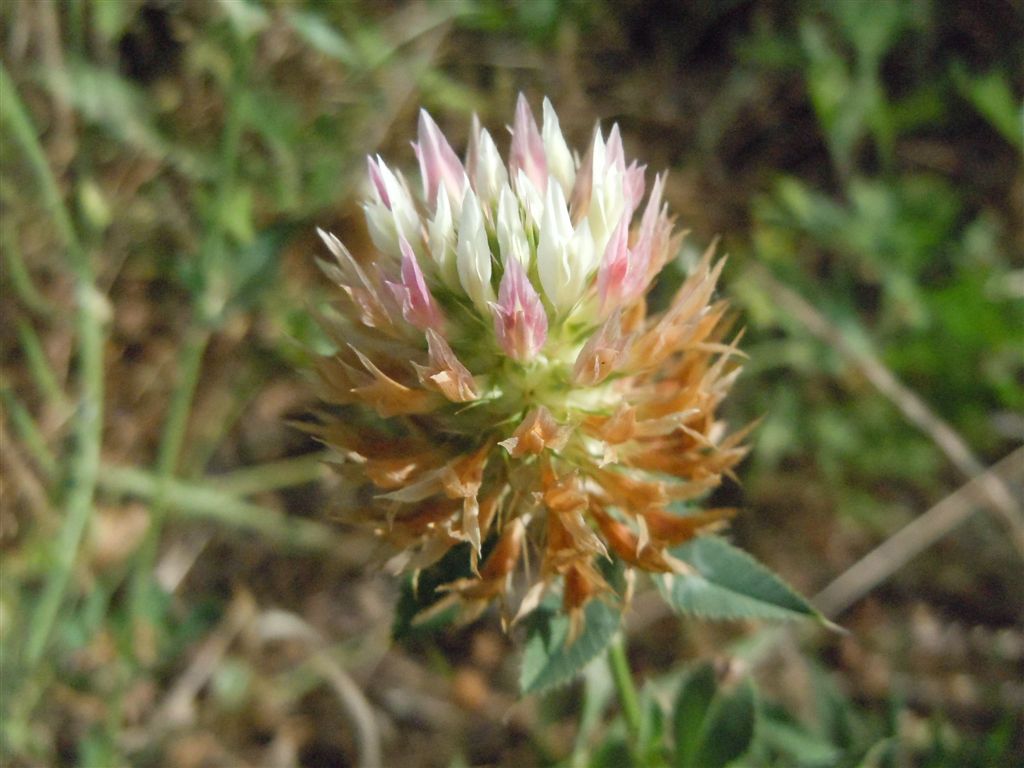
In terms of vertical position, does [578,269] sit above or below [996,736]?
above

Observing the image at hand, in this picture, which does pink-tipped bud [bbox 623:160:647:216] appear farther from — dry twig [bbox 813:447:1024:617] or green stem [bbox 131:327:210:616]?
dry twig [bbox 813:447:1024:617]

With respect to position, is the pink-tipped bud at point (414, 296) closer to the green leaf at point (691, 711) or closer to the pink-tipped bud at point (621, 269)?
the pink-tipped bud at point (621, 269)

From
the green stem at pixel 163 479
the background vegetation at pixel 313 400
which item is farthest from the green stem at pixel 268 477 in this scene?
the green stem at pixel 163 479

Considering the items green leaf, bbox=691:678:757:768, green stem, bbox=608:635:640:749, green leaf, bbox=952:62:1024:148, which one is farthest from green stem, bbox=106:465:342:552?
green leaf, bbox=952:62:1024:148

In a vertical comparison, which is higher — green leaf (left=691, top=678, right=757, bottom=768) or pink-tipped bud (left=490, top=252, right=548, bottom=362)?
pink-tipped bud (left=490, top=252, right=548, bottom=362)

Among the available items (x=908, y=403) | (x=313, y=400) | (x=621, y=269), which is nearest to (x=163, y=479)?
(x=313, y=400)

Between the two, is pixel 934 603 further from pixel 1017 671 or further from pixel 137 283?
pixel 137 283

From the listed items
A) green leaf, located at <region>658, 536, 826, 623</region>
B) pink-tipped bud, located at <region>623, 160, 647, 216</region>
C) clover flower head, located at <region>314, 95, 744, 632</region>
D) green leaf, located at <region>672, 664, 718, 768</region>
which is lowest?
green leaf, located at <region>672, 664, 718, 768</region>

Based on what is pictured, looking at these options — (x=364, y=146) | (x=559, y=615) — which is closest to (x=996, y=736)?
(x=559, y=615)
